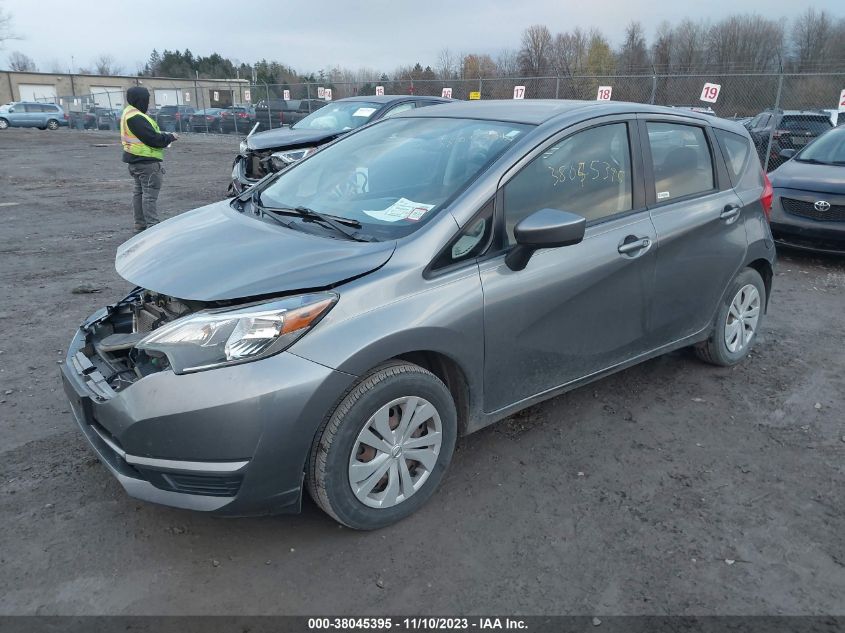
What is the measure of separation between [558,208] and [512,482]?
55.2 inches

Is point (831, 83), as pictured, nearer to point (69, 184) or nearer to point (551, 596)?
point (69, 184)

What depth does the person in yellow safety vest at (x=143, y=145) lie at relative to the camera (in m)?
8.23

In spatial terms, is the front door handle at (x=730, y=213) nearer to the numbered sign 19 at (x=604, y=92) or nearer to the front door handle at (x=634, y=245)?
the front door handle at (x=634, y=245)

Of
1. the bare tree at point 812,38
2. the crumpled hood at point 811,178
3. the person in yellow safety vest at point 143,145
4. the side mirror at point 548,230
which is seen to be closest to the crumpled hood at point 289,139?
the person in yellow safety vest at point 143,145

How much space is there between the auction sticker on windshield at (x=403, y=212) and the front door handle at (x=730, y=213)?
2157mm

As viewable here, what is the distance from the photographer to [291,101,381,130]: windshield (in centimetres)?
1053

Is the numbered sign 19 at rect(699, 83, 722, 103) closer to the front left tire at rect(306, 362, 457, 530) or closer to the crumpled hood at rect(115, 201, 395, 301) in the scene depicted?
the crumpled hood at rect(115, 201, 395, 301)

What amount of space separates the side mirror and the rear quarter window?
2.03 m

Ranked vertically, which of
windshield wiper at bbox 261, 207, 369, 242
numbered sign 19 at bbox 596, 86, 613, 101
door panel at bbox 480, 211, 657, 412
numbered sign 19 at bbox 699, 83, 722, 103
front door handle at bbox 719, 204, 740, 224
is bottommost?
door panel at bbox 480, 211, 657, 412

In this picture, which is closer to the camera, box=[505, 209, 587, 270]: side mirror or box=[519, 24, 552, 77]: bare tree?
box=[505, 209, 587, 270]: side mirror

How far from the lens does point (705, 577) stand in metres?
2.71

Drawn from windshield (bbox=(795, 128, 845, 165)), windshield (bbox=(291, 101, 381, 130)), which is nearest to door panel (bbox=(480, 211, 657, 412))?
windshield (bbox=(795, 128, 845, 165))

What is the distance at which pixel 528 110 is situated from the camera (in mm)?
3773

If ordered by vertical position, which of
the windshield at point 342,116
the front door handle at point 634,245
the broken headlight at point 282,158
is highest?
A: the windshield at point 342,116
